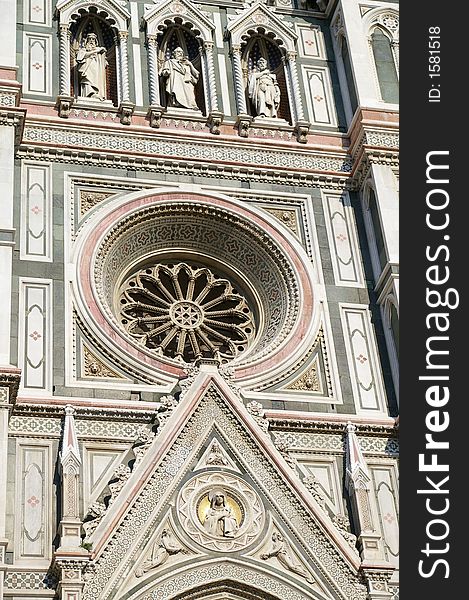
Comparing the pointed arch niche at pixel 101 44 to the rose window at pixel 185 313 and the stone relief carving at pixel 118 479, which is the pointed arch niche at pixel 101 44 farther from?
the stone relief carving at pixel 118 479

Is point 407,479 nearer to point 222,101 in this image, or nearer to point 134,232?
point 134,232

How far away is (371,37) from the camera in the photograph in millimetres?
22156

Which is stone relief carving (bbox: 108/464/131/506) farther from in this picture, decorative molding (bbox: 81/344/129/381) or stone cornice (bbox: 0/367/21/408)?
stone cornice (bbox: 0/367/21/408)

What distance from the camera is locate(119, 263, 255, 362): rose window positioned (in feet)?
61.8

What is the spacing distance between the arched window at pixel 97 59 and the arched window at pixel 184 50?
786 millimetres

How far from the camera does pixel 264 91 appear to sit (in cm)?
2166

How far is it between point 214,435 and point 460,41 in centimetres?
581

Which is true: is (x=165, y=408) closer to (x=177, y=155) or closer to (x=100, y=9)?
(x=177, y=155)

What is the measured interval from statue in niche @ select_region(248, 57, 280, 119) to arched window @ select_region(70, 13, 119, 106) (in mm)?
2293

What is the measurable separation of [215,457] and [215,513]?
0.78 meters

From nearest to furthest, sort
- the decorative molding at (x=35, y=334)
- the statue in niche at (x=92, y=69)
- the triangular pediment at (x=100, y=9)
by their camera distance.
Answer: 1. the decorative molding at (x=35, y=334)
2. the statue in niche at (x=92, y=69)
3. the triangular pediment at (x=100, y=9)

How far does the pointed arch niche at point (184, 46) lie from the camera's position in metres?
21.0

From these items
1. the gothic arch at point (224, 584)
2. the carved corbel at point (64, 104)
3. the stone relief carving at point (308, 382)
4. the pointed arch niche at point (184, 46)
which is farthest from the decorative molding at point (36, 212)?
the gothic arch at point (224, 584)

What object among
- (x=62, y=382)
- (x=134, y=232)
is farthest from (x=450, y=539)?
(x=134, y=232)
